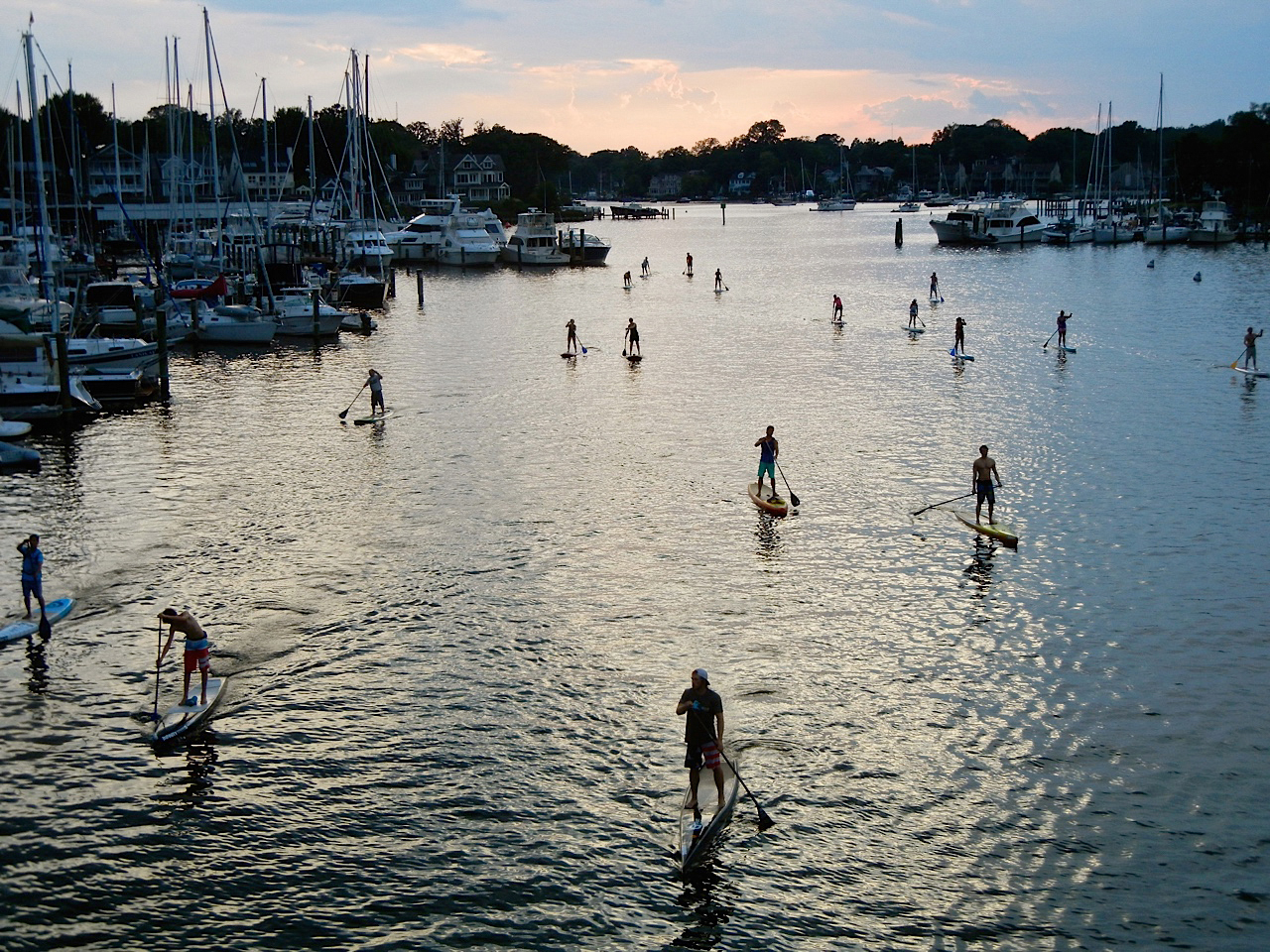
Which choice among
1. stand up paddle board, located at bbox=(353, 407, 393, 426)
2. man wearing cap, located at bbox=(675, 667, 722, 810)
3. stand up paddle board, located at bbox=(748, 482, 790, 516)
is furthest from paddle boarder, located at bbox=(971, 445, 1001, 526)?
stand up paddle board, located at bbox=(353, 407, 393, 426)

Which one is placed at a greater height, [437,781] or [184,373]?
[184,373]

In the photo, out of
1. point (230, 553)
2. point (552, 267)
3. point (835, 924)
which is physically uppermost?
point (552, 267)

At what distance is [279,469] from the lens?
36.1m

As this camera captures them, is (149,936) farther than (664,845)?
No

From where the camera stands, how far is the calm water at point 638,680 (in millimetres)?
14609

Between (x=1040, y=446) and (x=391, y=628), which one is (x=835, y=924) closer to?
(x=391, y=628)

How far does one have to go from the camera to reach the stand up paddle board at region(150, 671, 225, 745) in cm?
1822

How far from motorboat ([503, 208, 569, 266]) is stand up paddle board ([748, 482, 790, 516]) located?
92.5m

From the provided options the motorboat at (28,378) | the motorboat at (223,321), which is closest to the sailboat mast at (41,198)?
the motorboat at (28,378)

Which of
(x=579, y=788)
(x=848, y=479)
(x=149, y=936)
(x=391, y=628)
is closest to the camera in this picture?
(x=149, y=936)

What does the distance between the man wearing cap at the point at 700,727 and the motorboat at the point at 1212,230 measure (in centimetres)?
13458

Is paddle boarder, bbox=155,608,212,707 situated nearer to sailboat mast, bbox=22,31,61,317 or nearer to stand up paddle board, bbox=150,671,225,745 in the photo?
stand up paddle board, bbox=150,671,225,745

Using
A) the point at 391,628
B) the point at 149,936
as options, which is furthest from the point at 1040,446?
the point at 149,936

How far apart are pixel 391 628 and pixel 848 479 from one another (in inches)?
619
